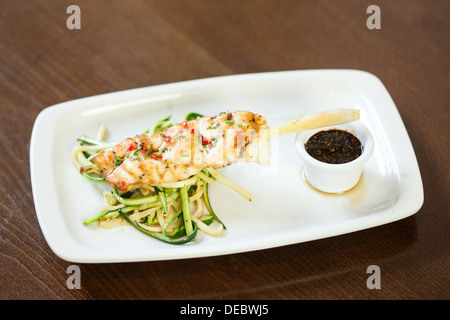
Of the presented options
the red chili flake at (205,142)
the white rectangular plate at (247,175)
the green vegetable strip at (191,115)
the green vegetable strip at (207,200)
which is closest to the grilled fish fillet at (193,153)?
the red chili flake at (205,142)

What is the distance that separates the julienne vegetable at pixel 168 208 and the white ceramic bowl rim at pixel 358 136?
50 centimetres

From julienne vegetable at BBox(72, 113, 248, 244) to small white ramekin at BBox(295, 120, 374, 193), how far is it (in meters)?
0.48

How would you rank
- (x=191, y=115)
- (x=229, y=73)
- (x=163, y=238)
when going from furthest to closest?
(x=229, y=73), (x=191, y=115), (x=163, y=238)

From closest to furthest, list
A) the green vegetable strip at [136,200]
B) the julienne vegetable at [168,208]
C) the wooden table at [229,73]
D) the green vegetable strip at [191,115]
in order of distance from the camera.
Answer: the wooden table at [229,73]
the julienne vegetable at [168,208]
the green vegetable strip at [136,200]
the green vegetable strip at [191,115]

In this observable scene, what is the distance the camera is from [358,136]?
3.61 m

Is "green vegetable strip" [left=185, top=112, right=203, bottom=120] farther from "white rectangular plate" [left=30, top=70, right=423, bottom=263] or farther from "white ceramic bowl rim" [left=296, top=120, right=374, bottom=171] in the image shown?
"white ceramic bowl rim" [left=296, top=120, right=374, bottom=171]

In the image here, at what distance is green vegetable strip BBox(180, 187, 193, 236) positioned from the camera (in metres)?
3.35

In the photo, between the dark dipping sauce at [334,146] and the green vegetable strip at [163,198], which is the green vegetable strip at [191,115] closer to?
the green vegetable strip at [163,198]

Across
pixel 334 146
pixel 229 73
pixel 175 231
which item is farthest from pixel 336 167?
pixel 229 73

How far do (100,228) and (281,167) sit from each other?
139 centimetres

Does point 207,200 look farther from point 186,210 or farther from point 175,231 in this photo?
point 175,231

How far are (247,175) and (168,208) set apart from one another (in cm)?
65

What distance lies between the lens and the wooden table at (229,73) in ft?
10.3
